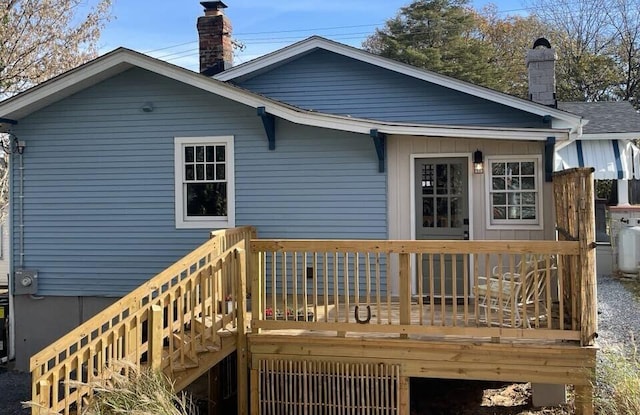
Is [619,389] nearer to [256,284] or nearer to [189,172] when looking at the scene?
[256,284]

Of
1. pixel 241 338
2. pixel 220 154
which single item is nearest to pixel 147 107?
pixel 220 154

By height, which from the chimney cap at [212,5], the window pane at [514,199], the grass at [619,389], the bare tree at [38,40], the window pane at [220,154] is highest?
the bare tree at [38,40]

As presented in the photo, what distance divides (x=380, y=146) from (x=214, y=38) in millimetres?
4333

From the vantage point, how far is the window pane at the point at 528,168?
7344 mm

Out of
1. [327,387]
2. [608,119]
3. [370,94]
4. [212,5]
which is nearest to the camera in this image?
[327,387]

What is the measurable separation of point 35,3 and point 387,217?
14.0 m

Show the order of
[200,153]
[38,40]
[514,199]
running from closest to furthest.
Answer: [514,199], [200,153], [38,40]

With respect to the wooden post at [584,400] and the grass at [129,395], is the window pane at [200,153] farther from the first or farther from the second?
the wooden post at [584,400]

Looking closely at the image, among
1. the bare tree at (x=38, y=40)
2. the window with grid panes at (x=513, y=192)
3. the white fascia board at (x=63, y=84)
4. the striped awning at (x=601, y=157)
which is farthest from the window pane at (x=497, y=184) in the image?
the bare tree at (x=38, y=40)

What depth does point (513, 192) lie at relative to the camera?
735 cm

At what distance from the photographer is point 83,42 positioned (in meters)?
17.9

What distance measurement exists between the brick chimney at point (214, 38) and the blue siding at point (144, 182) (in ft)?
6.84

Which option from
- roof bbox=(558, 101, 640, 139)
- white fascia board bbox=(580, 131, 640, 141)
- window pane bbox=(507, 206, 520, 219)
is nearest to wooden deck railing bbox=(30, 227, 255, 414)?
window pane bbox=(507, 206, 520, 219)

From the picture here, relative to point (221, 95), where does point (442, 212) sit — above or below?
below
